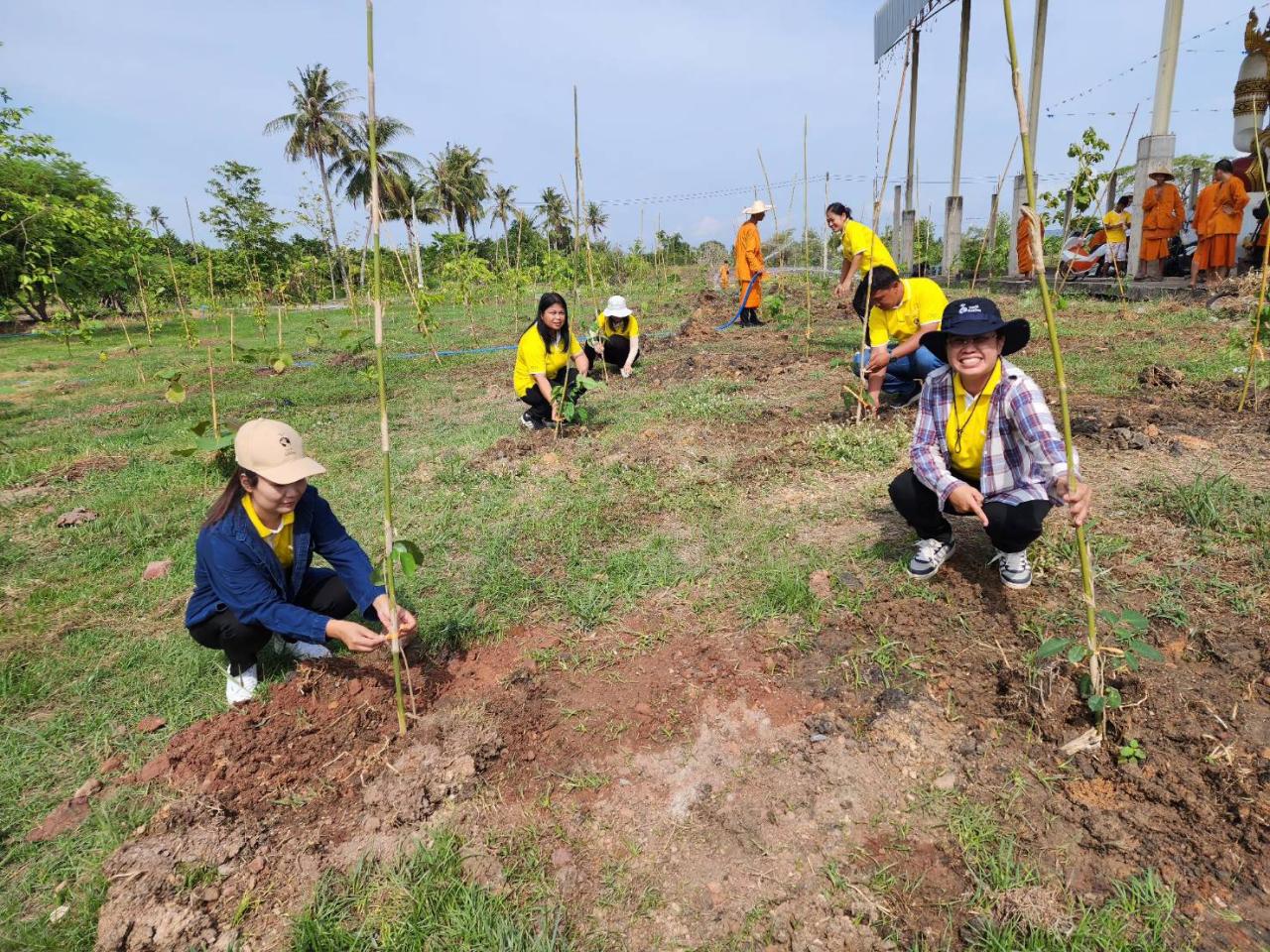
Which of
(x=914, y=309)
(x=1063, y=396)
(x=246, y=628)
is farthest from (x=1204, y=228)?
(x=246, y=628)

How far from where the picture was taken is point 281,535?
2.35m

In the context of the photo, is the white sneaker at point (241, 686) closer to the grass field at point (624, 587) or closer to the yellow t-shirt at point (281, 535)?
the grass field at point (624, 587)

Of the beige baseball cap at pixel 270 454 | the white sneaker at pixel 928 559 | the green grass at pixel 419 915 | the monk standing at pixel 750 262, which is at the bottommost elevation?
the green grass at pixel 419 915

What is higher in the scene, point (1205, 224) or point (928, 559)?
point (1205, 224)

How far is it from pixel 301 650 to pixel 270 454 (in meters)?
0.95

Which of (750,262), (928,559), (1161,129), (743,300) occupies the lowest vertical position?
(928,559)

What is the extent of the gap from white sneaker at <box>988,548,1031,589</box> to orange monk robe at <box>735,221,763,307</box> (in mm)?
7577

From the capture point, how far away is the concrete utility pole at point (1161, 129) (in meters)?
9.01

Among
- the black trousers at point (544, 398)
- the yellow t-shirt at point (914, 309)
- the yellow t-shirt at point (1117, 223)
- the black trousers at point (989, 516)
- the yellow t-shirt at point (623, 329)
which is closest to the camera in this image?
the black trousers at point (989, 516)

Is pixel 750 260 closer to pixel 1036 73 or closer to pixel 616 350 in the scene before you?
pixel 616 350

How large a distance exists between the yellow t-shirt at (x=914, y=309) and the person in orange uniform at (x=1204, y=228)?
651 centimetres

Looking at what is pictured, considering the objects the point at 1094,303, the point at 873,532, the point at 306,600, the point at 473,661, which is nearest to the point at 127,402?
the point at 306,600

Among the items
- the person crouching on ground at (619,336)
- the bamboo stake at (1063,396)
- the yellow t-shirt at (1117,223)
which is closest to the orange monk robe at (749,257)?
the person crouching on ground at (619,336)

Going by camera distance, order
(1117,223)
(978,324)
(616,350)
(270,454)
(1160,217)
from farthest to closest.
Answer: (1117,223)
(1160,217)
(616,350)
(978,324)
(270,454)
